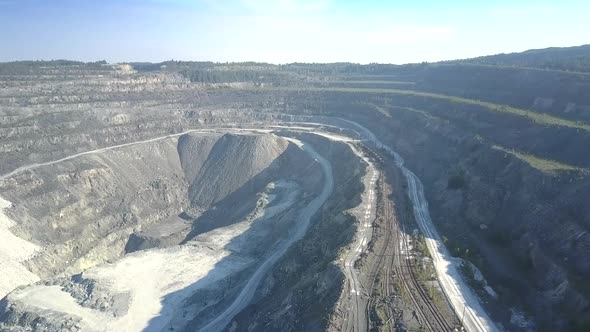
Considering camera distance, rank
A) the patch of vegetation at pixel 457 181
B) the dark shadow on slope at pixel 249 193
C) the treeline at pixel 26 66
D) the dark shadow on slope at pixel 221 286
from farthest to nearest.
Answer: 1. the treeline at pixel 26 66
2. the dark shadow on slope at pixel 249 193
3. the patch of vegetation at pixel 457 181
4. the dark shadow on slope at pixel 221 286

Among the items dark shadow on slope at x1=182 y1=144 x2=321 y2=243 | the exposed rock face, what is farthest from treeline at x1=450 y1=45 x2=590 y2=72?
the exposed rock face

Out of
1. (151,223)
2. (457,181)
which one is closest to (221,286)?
(151,223)

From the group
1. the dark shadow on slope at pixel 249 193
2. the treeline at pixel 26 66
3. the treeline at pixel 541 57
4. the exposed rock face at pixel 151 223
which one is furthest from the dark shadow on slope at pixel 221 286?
the treeline at pixel 26 66

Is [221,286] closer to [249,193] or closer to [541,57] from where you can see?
[249,193]

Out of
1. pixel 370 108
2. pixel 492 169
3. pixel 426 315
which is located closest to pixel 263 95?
pixel 370 108

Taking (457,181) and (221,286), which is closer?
(221,286)

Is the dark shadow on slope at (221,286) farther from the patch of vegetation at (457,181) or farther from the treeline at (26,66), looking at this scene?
the treeline at (26,66)

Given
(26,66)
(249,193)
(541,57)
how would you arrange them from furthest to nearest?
(26,66) < (541,57) < (249,193)

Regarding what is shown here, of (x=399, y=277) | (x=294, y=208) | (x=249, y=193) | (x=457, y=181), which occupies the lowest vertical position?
(x=249, y=193)

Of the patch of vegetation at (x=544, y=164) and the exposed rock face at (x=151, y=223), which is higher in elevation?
the patch of vegetation at (x=544, y=164)
